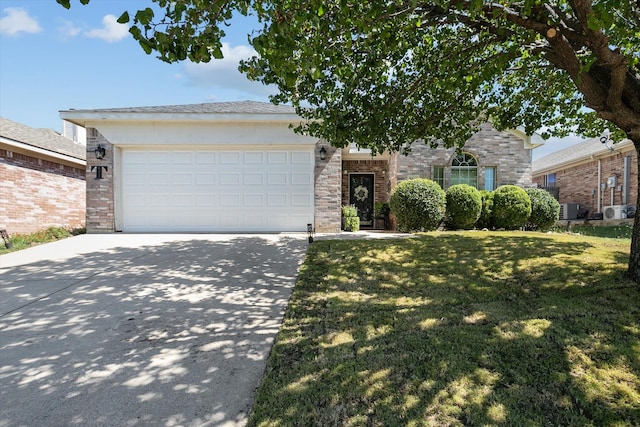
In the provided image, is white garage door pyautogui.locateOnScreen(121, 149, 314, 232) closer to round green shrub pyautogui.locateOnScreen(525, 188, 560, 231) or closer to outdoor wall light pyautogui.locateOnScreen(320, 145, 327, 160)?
outdoor wall light pyautogui.locateOnScreen(320, 145, 327, 160)

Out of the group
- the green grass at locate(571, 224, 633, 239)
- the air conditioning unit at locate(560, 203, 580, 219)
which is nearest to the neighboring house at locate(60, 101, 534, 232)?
the green grass at locate(571, 224, 633, 239)

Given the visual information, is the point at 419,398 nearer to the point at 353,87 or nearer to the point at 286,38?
the point at 286,38

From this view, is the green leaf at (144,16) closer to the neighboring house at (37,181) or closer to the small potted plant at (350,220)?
the small potted plant at (350,220)

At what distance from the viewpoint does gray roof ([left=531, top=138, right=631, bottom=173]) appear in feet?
52.4

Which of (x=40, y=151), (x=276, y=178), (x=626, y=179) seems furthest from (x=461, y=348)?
(x=626, y=179)

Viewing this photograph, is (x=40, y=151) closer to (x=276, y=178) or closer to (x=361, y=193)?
(x=276, y=178)

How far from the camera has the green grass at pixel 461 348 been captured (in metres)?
2.29

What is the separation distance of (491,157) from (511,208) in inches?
109

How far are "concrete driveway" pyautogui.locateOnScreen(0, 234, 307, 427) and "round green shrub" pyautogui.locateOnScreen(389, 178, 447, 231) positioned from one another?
16.1 feet

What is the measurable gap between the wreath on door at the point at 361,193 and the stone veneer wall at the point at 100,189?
8824 mm

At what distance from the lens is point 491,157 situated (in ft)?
41.4

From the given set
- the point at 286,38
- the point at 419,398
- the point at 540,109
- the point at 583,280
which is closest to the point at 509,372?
the point at 419,398

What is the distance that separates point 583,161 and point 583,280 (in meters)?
16.9

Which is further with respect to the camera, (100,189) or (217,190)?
(217,190)
